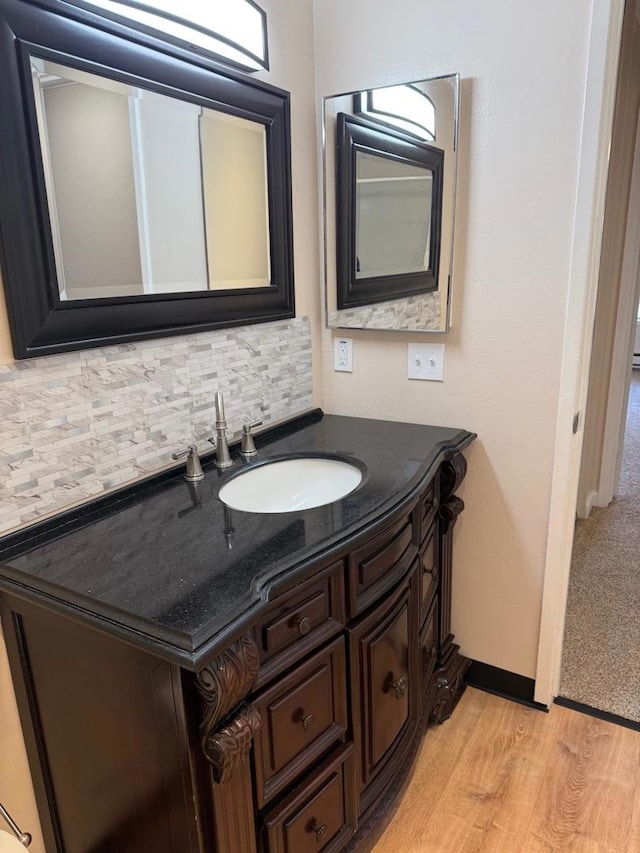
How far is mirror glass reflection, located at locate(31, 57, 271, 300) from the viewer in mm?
1152

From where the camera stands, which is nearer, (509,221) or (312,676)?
(312,676)

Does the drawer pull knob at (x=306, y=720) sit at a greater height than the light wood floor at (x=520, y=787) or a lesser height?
greater

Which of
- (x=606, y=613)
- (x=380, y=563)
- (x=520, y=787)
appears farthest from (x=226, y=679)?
Result: (x=606, y=613)

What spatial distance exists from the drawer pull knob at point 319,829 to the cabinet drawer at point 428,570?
573 millimetres

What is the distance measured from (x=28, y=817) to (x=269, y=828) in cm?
53

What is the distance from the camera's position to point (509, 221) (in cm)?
165

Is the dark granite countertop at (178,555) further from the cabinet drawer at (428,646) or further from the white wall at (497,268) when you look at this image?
the cabinet drawer at (428,646)

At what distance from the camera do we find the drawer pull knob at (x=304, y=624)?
3.65 ft

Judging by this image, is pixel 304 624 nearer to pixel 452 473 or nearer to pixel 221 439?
pixel 221 439

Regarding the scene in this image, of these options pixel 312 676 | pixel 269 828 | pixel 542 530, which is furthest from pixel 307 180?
pixel 269 828

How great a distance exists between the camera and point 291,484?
1601mm

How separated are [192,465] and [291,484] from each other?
279 millimetres

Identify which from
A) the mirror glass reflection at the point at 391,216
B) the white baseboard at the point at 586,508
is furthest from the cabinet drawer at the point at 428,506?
the white baseboard at the point at 586,508

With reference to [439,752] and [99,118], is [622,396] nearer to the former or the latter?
[439,752]
